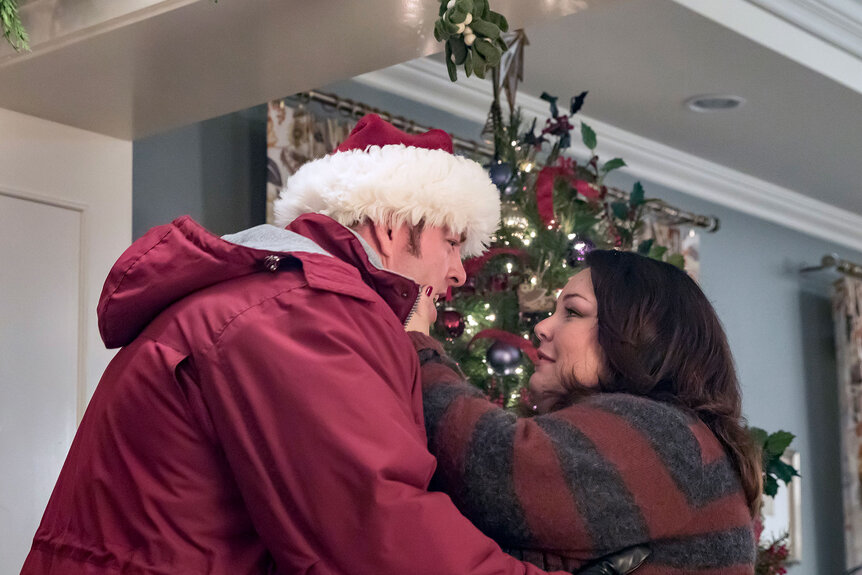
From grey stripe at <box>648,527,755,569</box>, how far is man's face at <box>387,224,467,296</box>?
532 mm

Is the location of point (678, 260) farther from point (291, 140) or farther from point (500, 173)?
point (291, 140)

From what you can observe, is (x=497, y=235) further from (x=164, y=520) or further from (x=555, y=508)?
(x=164, y=520)

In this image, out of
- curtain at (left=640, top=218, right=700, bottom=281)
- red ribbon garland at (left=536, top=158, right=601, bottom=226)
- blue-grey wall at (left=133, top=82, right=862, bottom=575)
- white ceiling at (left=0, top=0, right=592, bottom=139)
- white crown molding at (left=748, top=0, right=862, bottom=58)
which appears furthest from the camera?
blue-grey wall at (left=133, top=82, right=862, bottom=575)

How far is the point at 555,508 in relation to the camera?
57.8 inches

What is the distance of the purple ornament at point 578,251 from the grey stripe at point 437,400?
3.72 feet

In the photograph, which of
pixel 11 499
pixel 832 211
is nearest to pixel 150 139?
pixel 11 499

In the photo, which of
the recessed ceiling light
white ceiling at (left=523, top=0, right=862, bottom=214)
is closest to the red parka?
white ceiling at (left=523, top=0, right=862, bottom=214)

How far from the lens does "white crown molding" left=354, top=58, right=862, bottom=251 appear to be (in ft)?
12.9

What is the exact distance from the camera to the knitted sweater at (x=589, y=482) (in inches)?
57.9

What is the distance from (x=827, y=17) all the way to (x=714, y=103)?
0.67 metres

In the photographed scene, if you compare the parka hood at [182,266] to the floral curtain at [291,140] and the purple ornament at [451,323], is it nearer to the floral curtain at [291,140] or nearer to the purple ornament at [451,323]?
the purple ornament at [451,323]

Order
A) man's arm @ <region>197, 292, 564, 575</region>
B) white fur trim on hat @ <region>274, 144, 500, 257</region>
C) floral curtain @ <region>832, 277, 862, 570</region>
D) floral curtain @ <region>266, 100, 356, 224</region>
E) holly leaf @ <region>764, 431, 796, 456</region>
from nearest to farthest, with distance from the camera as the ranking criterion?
man's arm @ <region>197, 292, 564, 575</region>
white fur trim on hat @ <region>274, 144, 500, 257</region>
holly leaf @ <region>764, 431, 796, 456</region>
floral curtain @ <region>266, 100, 356, 224</region>
floral curtain @ <region>832, 277, 862, 570</region>

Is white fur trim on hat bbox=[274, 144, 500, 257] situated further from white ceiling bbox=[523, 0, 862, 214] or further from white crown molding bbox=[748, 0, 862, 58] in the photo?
white crown molding bbox=[748, 0, 862, 58]

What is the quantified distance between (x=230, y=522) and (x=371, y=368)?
26 centimetres
